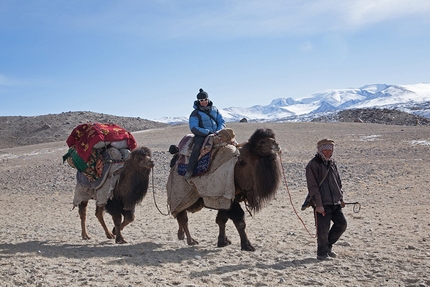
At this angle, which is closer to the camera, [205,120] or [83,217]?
[205,120]

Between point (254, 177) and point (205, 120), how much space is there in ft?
4.73

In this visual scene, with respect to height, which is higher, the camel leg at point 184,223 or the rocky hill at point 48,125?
the rocky hill at point 48,125

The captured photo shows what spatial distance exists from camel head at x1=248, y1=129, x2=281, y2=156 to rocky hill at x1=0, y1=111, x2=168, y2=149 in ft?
113

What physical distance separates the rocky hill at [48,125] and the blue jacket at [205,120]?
33.4 meters

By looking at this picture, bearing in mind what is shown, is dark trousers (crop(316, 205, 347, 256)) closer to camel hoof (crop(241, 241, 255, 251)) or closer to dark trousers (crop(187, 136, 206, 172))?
camel hoof (crop(241, 241, 255, 251))

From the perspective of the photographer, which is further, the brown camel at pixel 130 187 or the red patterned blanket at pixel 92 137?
the red patterned blanket at pixel 92 137

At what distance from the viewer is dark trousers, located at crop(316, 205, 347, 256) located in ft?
20.4

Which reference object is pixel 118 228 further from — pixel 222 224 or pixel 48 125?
pixel 48 125

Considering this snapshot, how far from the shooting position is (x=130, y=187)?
8023 millimetres

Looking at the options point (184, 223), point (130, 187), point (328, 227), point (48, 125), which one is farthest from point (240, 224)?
point (48, 125)

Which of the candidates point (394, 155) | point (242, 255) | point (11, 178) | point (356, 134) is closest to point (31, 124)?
point (11, 178)

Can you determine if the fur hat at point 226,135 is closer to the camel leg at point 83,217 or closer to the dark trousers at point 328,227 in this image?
the dark trousers at point 328,227

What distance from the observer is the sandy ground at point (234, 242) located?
522 centimetres

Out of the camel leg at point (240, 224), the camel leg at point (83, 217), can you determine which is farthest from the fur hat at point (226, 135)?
the camel leg at point (83, 217)
